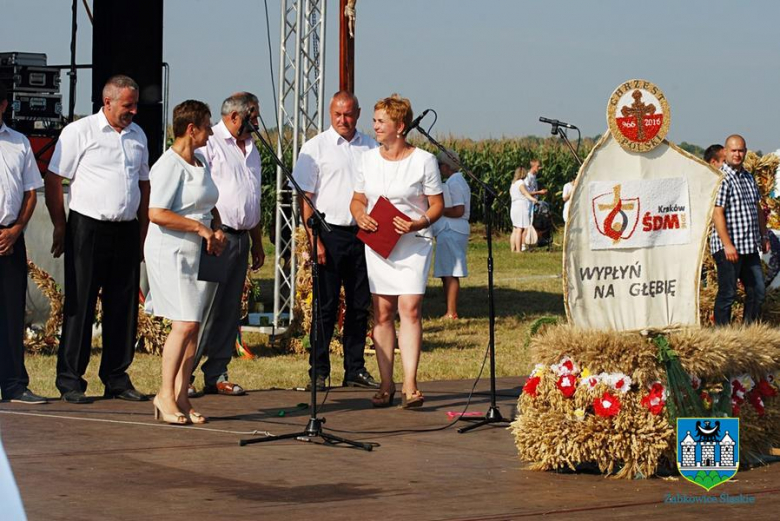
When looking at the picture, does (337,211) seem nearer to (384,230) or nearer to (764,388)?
(384,230)

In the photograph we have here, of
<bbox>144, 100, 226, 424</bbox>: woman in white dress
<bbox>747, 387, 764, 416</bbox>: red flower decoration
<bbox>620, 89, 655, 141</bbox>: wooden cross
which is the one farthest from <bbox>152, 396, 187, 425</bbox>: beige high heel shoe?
<bbox>747, 387, 764, 416</bbox>: red flower decoration

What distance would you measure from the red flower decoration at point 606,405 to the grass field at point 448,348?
415cm

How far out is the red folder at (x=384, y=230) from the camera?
8148 mm

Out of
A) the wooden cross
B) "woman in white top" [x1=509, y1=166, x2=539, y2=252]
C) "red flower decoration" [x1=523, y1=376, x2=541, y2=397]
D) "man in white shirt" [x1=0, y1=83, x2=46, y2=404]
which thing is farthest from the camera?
"woman in white top" [x1=509, y1=166, x2=539, y2=252]

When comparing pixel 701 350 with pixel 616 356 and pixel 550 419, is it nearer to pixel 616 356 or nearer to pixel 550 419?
pixel 616 356

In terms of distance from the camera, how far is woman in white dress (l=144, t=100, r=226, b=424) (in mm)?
7285

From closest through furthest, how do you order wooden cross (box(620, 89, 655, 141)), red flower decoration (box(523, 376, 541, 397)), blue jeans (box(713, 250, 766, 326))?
1. red flower decoration (box(523, 376, 541, 397))
2. wooden cross (box(620, 89, 655, 141))
3. blue jeans (box(713, 250, 766, 326))

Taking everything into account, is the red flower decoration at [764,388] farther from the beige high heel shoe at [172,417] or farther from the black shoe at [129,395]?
the black shoe at [129,395]

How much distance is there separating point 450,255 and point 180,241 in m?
8.14

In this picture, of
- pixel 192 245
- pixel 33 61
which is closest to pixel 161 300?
pixel 192 245

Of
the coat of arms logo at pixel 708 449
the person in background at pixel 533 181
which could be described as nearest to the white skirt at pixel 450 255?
the coat of arms logo at pixel 708 449

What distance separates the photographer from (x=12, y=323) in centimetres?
832

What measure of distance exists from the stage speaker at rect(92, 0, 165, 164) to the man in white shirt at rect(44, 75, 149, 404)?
3312 millimetres

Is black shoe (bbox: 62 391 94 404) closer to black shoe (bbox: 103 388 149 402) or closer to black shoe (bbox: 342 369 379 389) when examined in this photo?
black shoe (bbox: 103 388 149 402)
